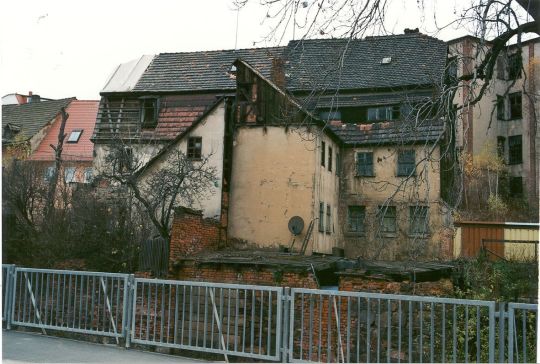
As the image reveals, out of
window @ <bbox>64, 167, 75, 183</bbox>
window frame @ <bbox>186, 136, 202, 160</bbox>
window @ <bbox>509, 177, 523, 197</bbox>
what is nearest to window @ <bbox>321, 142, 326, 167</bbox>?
window frame @ <bbox>186, 136, 202, 160</bbox>

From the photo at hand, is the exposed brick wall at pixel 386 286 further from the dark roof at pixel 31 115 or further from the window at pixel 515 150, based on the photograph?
the dark roof at pixel 31 115

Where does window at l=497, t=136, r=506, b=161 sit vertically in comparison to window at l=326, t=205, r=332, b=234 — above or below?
above

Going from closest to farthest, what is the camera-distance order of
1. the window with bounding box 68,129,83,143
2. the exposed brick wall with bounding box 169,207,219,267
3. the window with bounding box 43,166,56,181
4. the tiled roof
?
1. the tiled roof
2. the window with bounding box 68,129,83,143
3. the window with bounding box 43,166,56,181
4. the exposed brick wall with bounding box 169,207,219,267

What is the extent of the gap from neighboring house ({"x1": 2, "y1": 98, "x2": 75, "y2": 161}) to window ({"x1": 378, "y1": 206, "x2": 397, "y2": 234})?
4153 millimetres

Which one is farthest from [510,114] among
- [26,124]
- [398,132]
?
[26,124]

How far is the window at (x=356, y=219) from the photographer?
28.2 feet

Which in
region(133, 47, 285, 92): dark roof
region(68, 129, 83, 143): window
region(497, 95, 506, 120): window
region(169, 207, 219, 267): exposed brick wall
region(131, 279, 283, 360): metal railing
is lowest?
region(131, 279, 283, 360): metal railing

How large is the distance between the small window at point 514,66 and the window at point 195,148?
7.03 metres

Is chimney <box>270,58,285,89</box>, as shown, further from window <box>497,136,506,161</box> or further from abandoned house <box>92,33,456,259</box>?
window <box>497,136,506,161</box>

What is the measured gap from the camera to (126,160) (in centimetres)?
1091

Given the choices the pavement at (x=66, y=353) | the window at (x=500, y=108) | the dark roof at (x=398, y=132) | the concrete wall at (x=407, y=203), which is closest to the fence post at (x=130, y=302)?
the pavement at (x=66, y=353)

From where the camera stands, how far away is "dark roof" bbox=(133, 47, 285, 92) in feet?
26.1

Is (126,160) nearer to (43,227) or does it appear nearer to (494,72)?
(43,227)

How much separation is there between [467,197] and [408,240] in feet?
2.62
